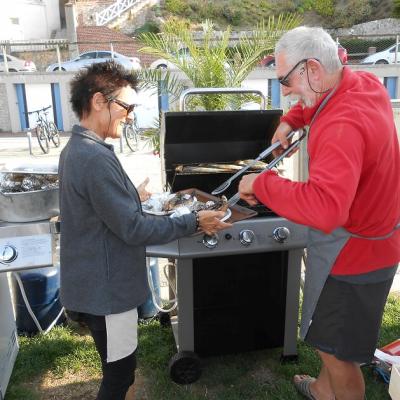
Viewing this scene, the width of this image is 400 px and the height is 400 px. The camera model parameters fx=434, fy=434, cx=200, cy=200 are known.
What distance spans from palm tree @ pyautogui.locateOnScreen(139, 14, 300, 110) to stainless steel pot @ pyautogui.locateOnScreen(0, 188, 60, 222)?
205 centimetres

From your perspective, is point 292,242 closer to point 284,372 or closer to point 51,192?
point 284,372

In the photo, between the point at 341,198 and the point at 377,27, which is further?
the point at 377,27

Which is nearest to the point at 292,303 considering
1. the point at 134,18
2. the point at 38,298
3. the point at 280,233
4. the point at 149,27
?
the point at 280,233

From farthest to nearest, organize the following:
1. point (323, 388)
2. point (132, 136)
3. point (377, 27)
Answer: point (377, 27)
point (132, 136)
point (323, 388)

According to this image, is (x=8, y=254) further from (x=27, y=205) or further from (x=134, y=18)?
(x=134, y=18)

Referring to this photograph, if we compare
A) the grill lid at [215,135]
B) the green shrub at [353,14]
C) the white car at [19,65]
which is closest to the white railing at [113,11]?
the white car at [19,65]

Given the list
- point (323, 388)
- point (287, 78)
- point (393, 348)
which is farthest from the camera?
point (393, 348)

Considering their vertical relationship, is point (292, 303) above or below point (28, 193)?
below

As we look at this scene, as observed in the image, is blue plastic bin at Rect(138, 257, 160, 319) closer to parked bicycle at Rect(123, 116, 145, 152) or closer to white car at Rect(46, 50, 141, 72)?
Result: parked bicycle at Rect(123, 116, 145, 152)

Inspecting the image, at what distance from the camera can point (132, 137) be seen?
958 centimetres

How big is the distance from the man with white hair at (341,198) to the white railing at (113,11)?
83.7 feet

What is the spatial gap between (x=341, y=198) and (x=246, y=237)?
26.9 inches

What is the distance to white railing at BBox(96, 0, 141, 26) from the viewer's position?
24.4 metres

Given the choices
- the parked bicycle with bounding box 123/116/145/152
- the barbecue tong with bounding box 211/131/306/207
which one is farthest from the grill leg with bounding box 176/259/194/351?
the parked bicycle with bounding box 123/116/145/152
